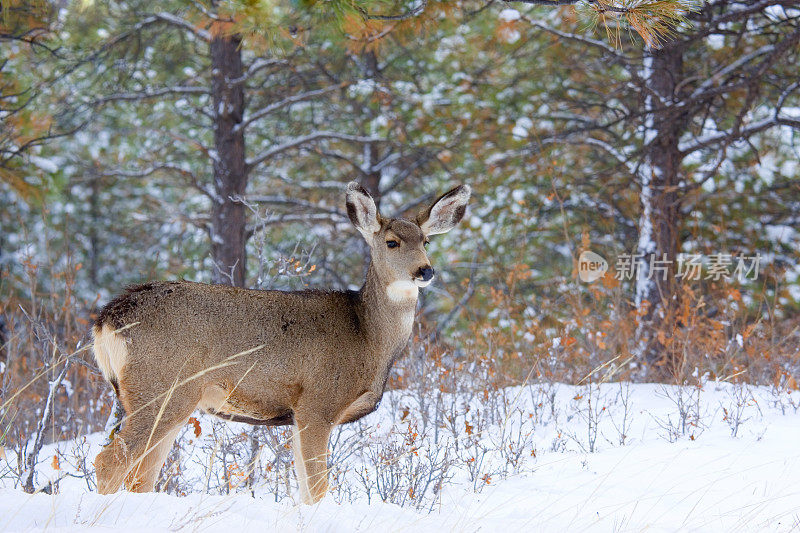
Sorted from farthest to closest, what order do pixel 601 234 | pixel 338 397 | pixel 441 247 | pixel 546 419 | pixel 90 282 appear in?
pixel 90 282
pixel 441 247
pixel 601 234
pixel 546 419
pixel 338 397

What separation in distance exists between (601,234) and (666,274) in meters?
3.85

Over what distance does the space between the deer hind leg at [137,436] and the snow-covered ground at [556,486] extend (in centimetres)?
20

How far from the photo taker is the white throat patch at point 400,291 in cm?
459

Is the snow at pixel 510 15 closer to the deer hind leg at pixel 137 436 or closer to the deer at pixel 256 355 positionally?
the deer at pixel 256 355

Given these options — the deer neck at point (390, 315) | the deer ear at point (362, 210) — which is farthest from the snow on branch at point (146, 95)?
the deer neck at point (390, 315)

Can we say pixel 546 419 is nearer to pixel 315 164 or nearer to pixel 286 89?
pixel 286 89

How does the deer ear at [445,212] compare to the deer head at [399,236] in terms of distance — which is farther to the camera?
the deer ear at [445,212]

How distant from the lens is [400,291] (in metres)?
4.61

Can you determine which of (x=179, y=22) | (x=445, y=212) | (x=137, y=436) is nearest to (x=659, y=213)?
(x=445, y=212)

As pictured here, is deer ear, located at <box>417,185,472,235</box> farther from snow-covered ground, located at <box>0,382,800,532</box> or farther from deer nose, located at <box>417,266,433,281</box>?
snow-covered ground, located at <box>0,382,800,532</box>

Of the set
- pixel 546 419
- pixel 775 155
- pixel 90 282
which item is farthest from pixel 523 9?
pixel 90 282

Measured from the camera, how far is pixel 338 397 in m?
4.23

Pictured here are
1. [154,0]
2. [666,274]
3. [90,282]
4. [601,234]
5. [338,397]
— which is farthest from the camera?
[90,282]

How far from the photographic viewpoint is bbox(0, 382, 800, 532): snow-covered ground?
3.36 meters
